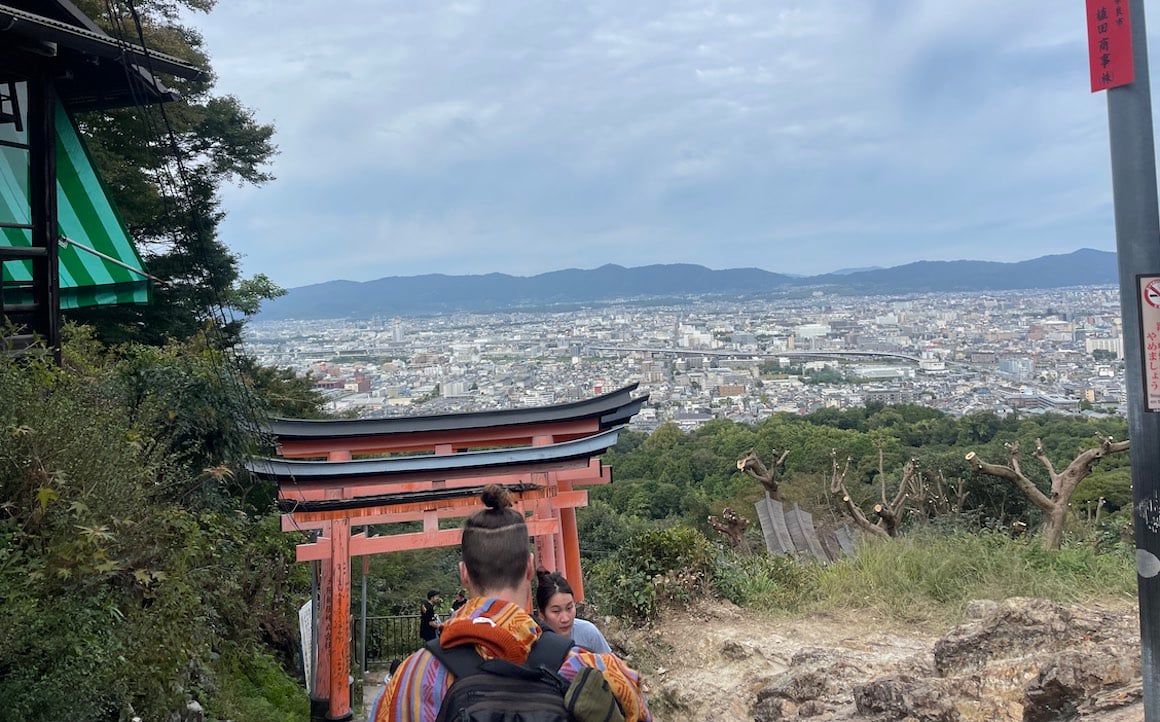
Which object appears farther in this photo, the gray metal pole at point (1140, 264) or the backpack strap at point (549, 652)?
the gray metal pole at point (1140, 264)

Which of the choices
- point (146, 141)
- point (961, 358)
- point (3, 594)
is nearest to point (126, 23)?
point (146, 141)

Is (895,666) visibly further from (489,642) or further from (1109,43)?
(489,642)

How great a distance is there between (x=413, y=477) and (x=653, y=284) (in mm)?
81980

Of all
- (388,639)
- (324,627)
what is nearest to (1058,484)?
(324,627)

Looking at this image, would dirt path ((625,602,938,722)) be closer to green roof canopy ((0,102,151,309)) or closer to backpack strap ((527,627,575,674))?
backpack strap ((527,627,575,674))

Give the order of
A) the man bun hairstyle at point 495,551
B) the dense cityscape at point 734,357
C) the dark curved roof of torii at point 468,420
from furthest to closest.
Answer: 1. the dense cityscape at point 734,357
2. the dark curved roof of torii at point 468,420
3. the man bun hairstyle at point 495,551

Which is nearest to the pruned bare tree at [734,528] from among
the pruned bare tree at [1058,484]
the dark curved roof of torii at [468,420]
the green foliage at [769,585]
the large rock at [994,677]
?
the green foliage at [769,585]

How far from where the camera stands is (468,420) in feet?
22.3

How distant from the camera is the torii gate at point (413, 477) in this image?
19.9ft

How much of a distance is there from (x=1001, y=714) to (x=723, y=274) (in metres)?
90.0

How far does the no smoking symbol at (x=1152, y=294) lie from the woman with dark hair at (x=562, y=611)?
2.28m

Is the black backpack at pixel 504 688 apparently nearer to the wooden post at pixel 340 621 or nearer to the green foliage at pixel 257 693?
the green foliage at pixel 257 693

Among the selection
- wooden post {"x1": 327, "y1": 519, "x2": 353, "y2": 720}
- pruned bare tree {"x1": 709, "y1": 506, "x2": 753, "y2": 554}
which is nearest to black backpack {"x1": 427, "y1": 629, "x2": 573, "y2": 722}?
wooden post {"x1": 327, "y1": 519, "x2": 353, "y2": 720}

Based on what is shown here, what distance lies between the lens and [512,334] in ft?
144
